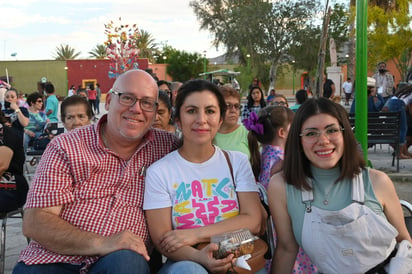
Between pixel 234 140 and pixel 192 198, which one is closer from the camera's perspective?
pixel 192 198

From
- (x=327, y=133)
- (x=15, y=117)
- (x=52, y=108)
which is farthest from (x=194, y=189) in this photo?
(x=52, y=108)

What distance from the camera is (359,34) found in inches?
205

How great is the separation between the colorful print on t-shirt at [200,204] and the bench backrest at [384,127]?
5.32 m

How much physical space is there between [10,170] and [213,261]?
2.17 metres

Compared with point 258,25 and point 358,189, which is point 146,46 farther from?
point 358,189

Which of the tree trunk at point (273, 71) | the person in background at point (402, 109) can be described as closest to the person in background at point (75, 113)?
the person in background at point (402, 109)

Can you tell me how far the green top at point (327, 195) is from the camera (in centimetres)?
244

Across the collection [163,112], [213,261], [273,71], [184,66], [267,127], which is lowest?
[213,261]

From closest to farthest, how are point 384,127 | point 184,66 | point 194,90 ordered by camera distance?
1. point 194,90
2. point 384,127
3. point 184,66

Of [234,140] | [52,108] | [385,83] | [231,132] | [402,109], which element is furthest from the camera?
[385,83]

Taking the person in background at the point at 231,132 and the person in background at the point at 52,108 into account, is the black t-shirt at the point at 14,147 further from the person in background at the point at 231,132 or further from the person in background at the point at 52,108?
the person in background at the point at 52,108

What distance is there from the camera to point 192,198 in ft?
8.59

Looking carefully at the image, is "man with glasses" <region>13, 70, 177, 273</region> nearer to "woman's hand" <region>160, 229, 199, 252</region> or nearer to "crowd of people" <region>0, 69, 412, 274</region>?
"crowd of people" <region>0, 69, 412, 274</region>

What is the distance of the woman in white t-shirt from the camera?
254cm
